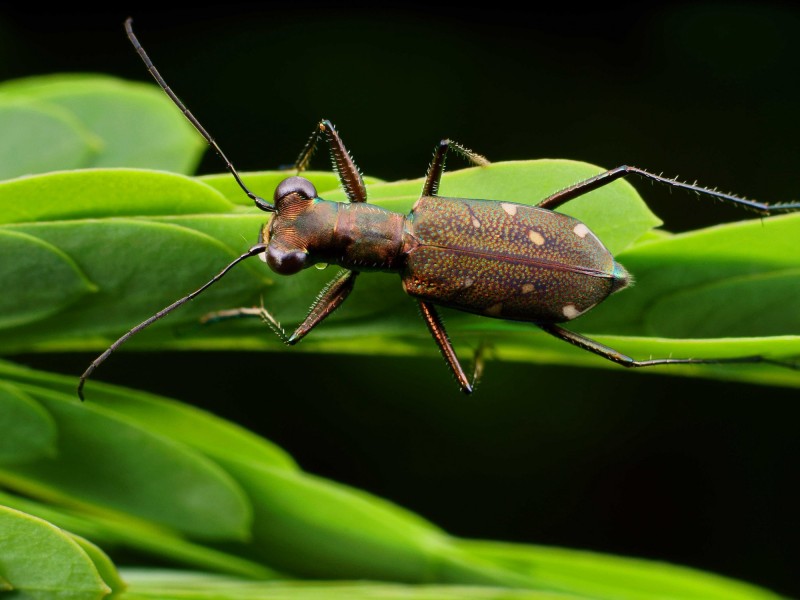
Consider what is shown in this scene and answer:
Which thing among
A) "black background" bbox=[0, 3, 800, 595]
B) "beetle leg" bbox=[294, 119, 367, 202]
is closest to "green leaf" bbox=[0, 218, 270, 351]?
"beetle leg" bbox=[294, 119, 367, 202]

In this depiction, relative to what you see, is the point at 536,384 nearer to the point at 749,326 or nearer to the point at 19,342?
the point at 749,326

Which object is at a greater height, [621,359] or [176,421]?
[621,359]

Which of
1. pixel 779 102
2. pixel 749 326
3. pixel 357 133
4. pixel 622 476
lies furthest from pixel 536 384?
pixel 749 326

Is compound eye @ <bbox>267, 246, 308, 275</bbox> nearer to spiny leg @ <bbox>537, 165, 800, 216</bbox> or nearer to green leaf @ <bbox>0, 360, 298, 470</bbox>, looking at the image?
green leaf @ <bbox>0, 360, 298, 470</bbox>

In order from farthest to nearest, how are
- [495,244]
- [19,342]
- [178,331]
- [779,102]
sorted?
[779,102], [495,244], [178,331], [19,342]

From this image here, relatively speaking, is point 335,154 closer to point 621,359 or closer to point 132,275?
point 132,275

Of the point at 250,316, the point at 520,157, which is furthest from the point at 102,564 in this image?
the point at 520,157

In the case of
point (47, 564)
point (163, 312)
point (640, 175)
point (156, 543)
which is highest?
point (640, 175)
